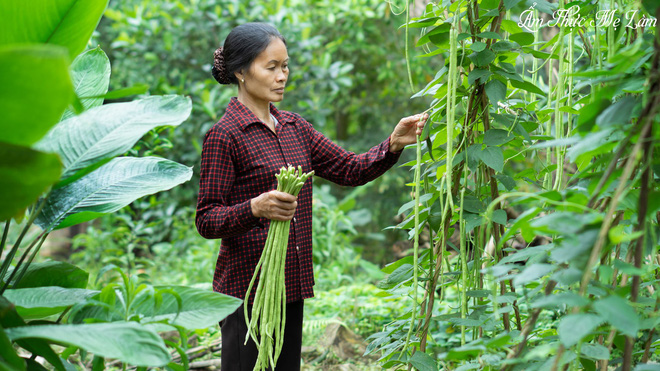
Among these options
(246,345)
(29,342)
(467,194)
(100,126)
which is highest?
(100,126)

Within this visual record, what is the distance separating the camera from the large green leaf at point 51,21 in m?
1.02

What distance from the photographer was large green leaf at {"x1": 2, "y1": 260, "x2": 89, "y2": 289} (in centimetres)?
124

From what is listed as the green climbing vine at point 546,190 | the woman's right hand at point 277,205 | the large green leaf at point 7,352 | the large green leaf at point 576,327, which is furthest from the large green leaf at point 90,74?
the large green leaf at point 576,327

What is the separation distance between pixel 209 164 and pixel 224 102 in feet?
8.07

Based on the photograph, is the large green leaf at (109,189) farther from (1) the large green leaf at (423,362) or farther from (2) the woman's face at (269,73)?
(1) the large green leaf at (423,362)

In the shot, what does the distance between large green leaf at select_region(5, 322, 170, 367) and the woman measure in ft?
2.04

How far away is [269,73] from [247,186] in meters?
0.31

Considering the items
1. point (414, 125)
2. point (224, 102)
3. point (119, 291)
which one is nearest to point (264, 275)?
point (119, 291)

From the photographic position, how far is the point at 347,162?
71.4 inches

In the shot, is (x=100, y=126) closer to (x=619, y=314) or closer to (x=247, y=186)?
(x=247, y=186)

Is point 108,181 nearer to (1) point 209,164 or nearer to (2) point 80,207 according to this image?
(2) point 80,207

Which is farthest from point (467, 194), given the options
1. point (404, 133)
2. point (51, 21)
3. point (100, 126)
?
point (51, 21)

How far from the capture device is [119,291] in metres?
1.15

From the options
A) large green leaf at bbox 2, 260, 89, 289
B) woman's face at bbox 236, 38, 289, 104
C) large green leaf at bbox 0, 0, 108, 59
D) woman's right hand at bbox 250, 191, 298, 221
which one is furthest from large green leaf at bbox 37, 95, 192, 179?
woman's face at bbox 236, 38, 289, 104
